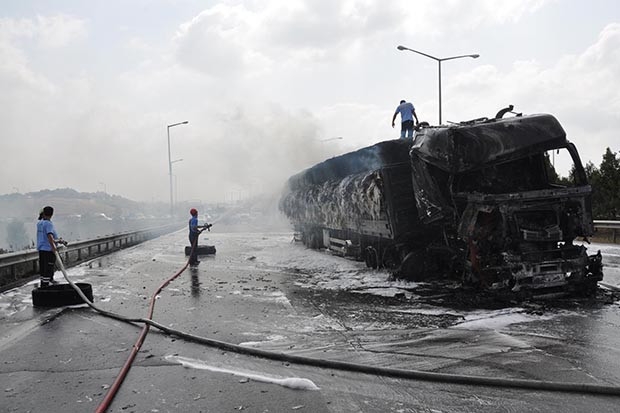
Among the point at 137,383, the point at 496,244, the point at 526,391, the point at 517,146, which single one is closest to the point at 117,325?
the point at 137,383

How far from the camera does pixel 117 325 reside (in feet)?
23.8

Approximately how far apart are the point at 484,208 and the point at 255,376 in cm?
513

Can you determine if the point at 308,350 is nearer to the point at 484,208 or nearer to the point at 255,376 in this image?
the point at 255,376

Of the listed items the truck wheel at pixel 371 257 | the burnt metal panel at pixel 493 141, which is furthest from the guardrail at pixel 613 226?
the burnt metal panel at pixel 493 141

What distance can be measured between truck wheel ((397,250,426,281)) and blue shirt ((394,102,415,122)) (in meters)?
6.49

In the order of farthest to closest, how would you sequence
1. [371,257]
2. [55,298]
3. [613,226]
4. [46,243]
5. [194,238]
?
[613,226] < [194,238] < [371,257] < [46,243] < [55,298]

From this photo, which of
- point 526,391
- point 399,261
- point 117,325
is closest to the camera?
point 526,391

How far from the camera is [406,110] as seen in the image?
16.2 meters

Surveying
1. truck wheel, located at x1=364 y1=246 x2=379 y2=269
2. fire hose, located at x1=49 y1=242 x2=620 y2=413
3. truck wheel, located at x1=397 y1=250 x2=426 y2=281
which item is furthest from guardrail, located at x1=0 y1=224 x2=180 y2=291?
truck wheel, located at x1=397 y1=250 x2=426 y2=281

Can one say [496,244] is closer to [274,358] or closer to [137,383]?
[274,358]

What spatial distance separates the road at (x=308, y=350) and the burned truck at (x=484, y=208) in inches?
22.8

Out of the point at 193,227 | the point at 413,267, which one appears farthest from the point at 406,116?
the point at 193,227

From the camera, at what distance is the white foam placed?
453 centimetres

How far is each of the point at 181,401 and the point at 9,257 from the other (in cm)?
979
